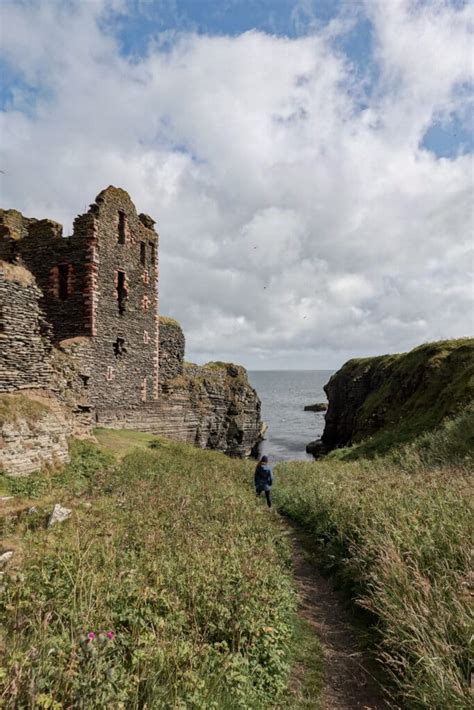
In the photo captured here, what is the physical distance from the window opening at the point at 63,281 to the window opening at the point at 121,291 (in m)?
3.44

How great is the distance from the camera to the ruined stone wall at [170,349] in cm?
3509

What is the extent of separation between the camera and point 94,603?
5496 mm

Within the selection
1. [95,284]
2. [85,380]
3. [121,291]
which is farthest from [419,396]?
[95,284]

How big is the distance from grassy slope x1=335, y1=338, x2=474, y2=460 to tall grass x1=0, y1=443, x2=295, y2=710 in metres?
17.7

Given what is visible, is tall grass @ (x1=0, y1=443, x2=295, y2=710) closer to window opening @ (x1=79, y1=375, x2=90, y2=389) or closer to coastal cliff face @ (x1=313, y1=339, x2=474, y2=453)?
window opening @ (x1=79, y1=375, x2=90, y2=389)

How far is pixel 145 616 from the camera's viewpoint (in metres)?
5.31

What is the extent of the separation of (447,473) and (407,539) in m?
5.23

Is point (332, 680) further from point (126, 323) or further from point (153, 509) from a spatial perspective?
point (126, 323)

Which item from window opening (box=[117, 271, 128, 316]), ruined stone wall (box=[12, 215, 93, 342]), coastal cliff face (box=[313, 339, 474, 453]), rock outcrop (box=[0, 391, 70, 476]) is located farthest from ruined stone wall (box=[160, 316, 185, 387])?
rock outcrop (box=[0, 391, 70, 476])

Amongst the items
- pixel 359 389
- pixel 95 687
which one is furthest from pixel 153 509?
pixel 359 389

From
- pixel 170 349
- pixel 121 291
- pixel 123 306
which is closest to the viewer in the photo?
pixel 123 306

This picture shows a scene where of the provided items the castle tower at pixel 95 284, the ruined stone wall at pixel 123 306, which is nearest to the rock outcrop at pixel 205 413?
the ruined stone wall at pixel 123 306

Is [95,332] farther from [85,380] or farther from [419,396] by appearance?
[419,396]

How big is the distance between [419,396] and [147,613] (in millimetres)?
27766
